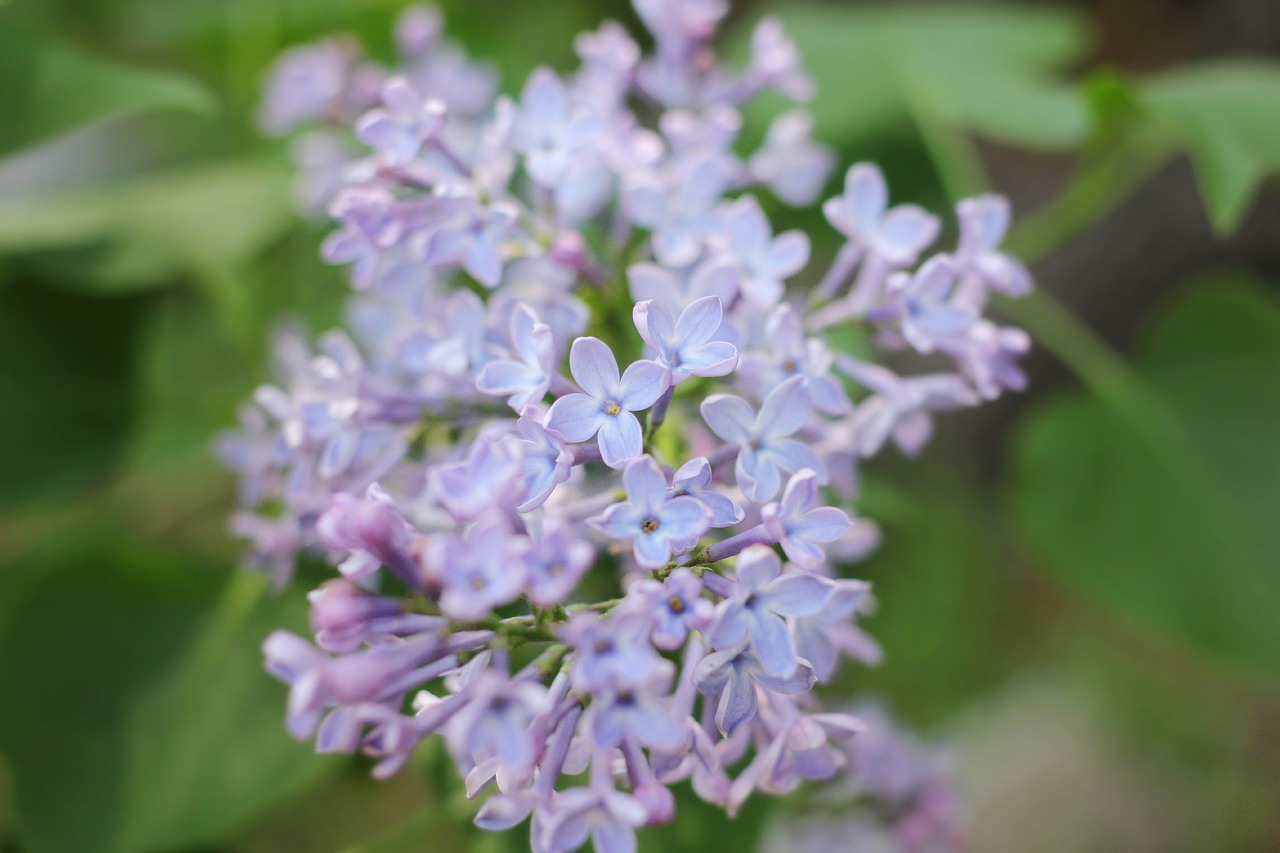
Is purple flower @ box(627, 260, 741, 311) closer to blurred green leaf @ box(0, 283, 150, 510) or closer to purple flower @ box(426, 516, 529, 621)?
purple flower @ box(426, 516, 529, 621)

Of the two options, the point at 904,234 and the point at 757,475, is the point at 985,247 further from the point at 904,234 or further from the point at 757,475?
the point at 757,475

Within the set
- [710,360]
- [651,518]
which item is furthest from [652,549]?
[710,360]

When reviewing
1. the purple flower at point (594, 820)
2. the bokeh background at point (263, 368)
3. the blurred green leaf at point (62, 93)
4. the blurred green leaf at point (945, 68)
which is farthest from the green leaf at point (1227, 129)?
the blurred green leaf at point (62, 93)

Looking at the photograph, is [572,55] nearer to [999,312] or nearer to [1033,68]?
[1033,68]

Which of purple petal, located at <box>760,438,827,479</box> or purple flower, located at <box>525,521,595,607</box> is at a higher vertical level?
purple flower, located at <box>525,521,595,607</box>

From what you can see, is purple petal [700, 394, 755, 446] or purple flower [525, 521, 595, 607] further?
purple petal [700, 394, 755, 446]

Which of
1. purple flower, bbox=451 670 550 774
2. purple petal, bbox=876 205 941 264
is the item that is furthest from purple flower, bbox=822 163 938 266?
purple flower, bbox=451 670 550 774

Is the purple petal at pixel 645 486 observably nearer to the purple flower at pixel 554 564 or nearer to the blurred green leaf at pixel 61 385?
the purple flower at pixel 554 564

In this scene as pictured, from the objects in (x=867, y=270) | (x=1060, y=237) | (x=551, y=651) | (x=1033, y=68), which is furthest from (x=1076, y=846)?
(x=551, y=651)

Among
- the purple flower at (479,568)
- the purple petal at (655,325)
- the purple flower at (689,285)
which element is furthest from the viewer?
the purple flower at (689,285)
